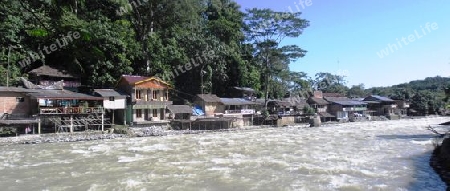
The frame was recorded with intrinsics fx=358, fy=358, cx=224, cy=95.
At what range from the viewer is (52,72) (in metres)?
31.6

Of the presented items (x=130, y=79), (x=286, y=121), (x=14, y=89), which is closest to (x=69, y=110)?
(x=14, y=89)

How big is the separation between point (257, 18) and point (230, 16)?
8597 mm

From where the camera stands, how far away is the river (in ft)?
38.3

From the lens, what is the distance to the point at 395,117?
205 ft

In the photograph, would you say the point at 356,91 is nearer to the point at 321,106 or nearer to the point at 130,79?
the point at 321,106

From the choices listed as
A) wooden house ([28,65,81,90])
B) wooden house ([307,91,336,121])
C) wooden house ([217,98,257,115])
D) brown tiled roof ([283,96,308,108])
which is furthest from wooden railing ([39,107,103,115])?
wooden house ([307,91,336,121])

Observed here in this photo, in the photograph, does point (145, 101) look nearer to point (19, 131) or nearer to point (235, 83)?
point (19, 131)

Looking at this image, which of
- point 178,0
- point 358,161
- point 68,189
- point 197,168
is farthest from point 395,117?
point 68,189

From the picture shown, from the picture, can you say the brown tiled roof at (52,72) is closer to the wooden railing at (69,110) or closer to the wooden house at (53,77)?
the wooden house at (53,77)

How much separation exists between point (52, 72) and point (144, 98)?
841 cm

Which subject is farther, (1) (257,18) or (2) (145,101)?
(1) (257,18)

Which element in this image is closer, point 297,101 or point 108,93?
point 108,93

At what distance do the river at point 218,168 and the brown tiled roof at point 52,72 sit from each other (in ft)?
37.0

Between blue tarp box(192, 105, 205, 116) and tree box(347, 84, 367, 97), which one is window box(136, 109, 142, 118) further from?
tree box(347, 84, 367, 97)
